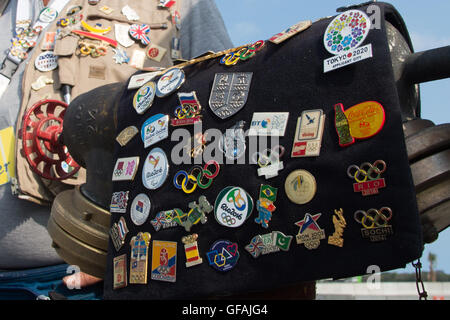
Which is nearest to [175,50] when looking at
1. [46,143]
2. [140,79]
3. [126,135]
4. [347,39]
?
[46,143]

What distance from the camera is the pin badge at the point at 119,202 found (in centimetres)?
119

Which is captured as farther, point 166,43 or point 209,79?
point 166,43

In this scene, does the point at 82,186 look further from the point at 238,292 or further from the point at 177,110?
the point at 238,292

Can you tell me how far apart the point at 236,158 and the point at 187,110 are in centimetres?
19

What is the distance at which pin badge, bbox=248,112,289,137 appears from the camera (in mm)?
969

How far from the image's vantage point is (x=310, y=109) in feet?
3.09

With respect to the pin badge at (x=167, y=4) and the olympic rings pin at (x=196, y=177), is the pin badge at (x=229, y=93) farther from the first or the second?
the pin badge at (x=167, y=4)

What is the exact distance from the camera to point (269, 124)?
0.99 meters

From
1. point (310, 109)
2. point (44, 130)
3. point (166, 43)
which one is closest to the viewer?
point (310, 109)

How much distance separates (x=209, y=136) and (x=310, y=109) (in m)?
0.24

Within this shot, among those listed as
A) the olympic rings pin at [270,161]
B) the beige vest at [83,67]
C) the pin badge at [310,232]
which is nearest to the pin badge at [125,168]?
the olympic rings pin at [270,161]

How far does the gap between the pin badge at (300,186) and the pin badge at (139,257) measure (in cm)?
36

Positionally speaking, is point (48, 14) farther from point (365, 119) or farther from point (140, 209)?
point (365, 119)
